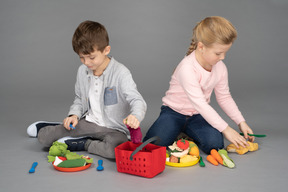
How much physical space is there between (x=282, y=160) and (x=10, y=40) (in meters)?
3.49

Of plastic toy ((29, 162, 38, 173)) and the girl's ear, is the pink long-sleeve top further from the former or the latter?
plastic toy ((29, 162, 38, 173))

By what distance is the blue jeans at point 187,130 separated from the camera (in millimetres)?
2643

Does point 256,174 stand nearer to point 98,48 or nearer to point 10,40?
point 98,48

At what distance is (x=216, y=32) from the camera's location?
2.47 metres

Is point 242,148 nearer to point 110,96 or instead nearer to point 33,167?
point 110,96

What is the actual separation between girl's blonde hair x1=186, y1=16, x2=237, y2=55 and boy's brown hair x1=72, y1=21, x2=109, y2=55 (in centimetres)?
61

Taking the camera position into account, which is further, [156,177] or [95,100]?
[95,100]

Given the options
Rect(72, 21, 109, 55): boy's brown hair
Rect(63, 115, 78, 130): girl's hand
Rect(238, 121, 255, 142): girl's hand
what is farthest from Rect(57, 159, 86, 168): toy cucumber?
Rect(238, 121, 255, 142): girl's hand

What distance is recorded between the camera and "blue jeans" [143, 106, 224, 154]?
2643 mm

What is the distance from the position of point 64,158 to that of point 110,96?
531 millimetres

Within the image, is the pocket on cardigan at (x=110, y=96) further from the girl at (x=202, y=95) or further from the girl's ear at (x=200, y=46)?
the girl's ear at (x=200, y=46)

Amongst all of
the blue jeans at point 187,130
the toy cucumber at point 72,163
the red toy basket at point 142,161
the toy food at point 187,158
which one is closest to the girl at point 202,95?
the blue jeans at point 187,130

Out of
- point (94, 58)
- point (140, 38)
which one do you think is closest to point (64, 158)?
point (94, 58)

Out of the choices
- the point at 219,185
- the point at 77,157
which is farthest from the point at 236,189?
the point at 77,157
